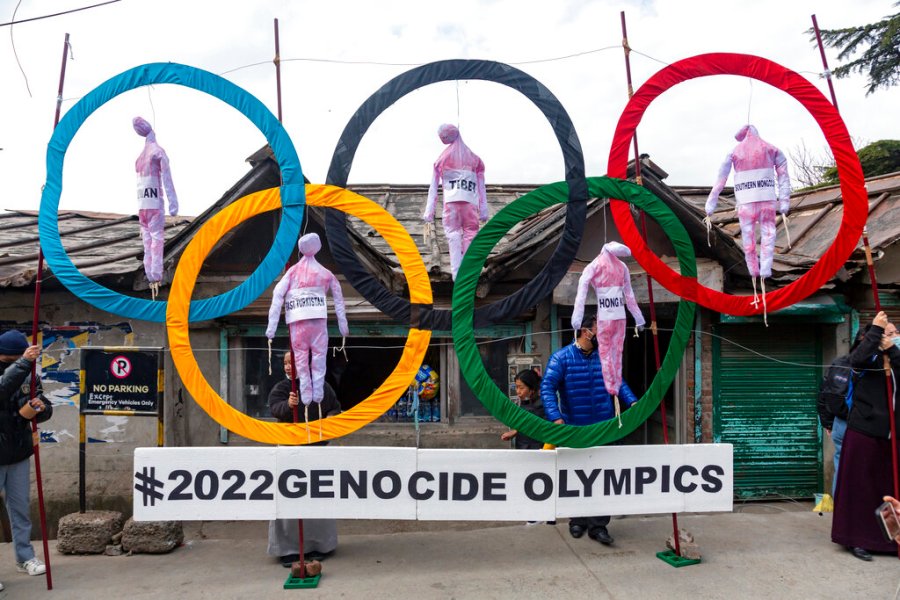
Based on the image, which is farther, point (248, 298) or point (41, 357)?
point (41, 357)

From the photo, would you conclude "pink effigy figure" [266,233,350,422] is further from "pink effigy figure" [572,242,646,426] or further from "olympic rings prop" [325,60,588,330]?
"pink effigy figure" [572,242,646,426]

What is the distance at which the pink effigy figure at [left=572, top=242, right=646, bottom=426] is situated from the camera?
4.97m

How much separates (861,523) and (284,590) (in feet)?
15.6

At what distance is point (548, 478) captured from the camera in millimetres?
5133

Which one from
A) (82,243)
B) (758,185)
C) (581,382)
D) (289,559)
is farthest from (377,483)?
(82,243)

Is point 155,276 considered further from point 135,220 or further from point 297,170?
point 135,220

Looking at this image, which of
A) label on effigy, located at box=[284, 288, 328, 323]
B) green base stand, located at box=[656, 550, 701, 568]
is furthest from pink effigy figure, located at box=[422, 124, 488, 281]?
green base stand, located at box=[656, 550, 701, 568]

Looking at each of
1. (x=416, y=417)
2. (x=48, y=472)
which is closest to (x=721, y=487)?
(x=416, y=417)

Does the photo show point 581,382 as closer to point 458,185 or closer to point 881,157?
point 458,185

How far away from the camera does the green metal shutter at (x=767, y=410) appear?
7098 millimetres

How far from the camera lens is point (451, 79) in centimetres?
496

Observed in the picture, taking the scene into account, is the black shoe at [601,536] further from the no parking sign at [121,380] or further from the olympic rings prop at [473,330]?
the no parking sign at [121,380]

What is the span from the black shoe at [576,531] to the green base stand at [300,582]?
232cm

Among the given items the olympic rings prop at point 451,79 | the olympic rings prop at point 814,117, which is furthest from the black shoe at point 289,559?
the olympic rings prop at point 814,117
